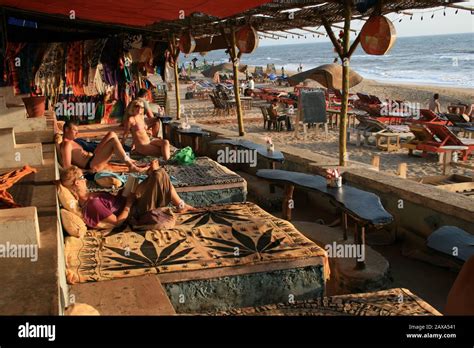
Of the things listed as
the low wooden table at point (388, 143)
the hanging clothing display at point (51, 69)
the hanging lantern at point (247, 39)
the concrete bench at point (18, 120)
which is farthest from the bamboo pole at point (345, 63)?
the low wooden table at point (388, 143)

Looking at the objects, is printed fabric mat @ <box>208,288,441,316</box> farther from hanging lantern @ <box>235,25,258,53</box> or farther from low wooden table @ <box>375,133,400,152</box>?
low wooden table @ <box>375,133,400,152</box>

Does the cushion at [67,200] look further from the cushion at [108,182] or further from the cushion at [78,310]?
the cushion at [78,310]

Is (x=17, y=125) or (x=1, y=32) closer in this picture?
(x=17, y=125)

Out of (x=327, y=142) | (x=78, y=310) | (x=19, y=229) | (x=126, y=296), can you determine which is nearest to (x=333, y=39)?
(x=126, y=296)

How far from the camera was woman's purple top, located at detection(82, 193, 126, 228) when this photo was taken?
4.41m

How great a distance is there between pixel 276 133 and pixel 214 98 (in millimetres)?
4366

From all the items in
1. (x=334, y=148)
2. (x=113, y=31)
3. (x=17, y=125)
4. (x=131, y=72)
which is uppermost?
(x=113, y=31)

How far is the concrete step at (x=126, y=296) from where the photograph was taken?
3.13m

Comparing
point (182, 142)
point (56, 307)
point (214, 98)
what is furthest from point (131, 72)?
point (56, 307)

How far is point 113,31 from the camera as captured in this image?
1002 cm

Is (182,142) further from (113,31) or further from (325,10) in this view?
(325,10)

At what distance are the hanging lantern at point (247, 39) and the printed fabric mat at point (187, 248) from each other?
4.14 meters

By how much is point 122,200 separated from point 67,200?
674mm
